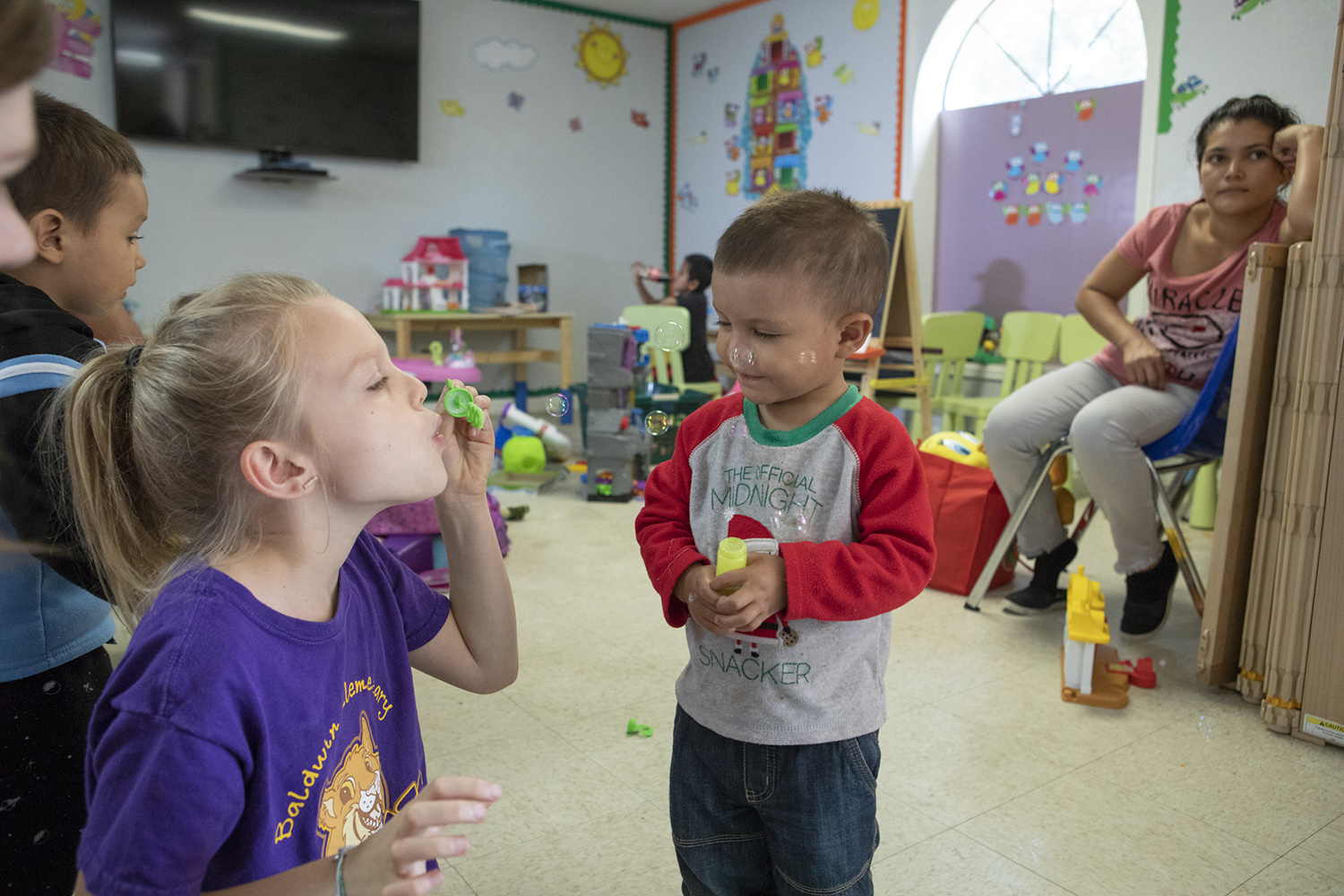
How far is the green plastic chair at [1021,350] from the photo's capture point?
3824 millimetres

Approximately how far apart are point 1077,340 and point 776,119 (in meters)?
2.22

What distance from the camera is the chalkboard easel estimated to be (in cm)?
360

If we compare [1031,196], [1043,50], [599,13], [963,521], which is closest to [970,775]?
[963,521]

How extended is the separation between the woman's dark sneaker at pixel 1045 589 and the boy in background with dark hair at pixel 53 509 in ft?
6.52

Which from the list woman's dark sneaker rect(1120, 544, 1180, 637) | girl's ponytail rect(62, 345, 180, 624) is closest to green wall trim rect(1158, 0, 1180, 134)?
woman's dark sneaker rect(1120, 544, 1180, 637)

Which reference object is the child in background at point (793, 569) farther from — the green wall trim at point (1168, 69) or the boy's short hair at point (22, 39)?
the green wall trim at point (1168, 69)

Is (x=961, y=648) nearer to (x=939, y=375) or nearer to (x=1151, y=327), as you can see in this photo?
(x=1151, y=327)

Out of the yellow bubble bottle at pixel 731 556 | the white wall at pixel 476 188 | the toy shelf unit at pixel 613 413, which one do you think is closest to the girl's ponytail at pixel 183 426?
the yellow bubble bottle at pixel 731 556

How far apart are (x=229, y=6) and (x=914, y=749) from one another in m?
4.53

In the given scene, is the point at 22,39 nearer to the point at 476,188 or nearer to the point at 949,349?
the point at 949,349

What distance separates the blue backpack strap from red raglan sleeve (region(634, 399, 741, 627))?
0.51 metres

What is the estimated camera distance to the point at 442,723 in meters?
1.69

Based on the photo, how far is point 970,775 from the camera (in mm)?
1528

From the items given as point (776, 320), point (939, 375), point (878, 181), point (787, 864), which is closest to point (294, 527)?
point (776, 320)
